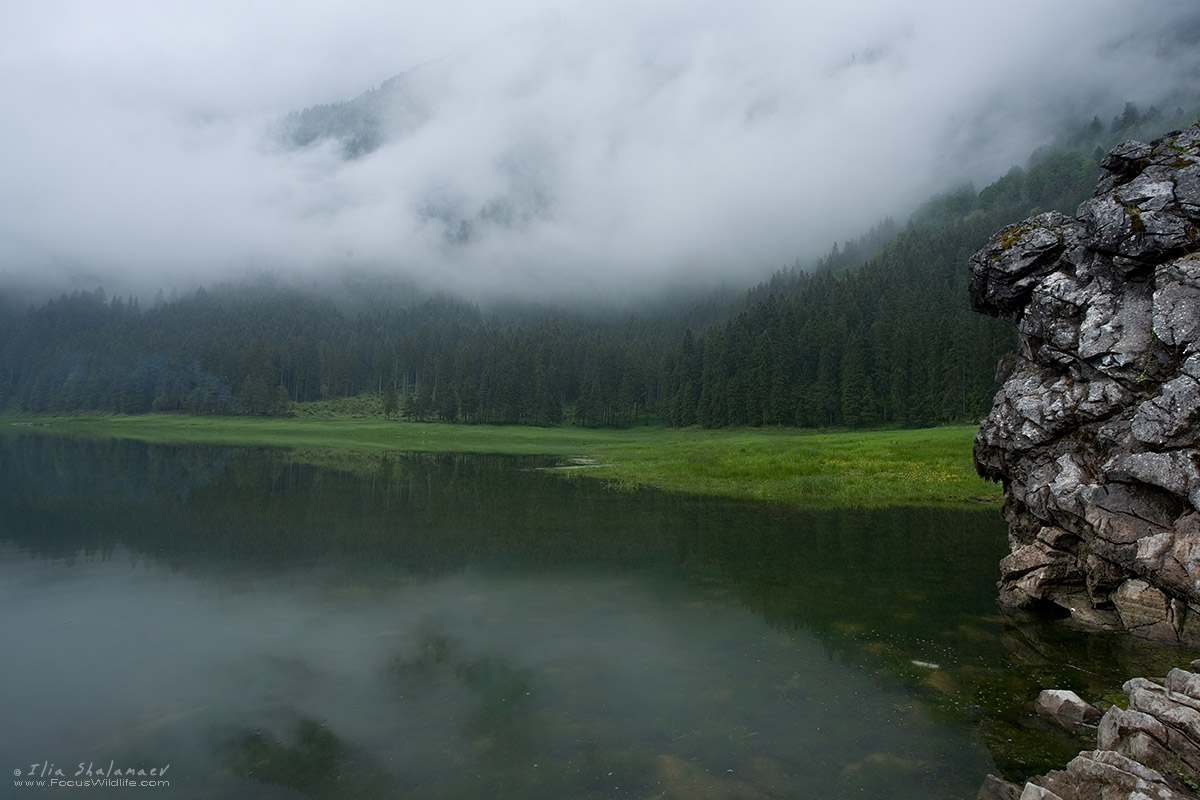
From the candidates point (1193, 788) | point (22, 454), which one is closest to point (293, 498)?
point (1193, 788)

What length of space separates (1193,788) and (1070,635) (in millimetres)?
10794

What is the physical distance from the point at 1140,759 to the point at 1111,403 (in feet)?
41.7

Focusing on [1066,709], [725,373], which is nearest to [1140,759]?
[1066,709]

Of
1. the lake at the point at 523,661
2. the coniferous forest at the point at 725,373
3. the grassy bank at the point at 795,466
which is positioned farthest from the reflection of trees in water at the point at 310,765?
the coniferous forest at the point at 725,373

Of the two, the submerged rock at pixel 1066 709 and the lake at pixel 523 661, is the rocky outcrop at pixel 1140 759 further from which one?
the submerged rock at pixel 1066 709

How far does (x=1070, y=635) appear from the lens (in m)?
18.5

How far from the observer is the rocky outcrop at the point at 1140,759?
29.6ft

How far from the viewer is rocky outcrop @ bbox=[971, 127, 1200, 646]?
16.8m

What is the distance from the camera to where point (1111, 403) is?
19.1 meters

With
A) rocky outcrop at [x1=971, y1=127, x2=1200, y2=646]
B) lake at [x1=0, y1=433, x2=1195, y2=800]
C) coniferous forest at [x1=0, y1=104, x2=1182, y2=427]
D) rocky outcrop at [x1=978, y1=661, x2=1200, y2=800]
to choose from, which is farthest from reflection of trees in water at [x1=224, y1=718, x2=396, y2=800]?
coniferous forest at [x1=0, y1=104, x2=1182, y2=427]

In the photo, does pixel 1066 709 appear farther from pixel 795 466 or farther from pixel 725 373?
pixel 725 373

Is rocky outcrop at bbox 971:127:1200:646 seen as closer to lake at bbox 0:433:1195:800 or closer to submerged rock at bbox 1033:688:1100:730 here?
lake at bbox 0:433:1195:800

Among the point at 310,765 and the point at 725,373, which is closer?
the point at 310,765

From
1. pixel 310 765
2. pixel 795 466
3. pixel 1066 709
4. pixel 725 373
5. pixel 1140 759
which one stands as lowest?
pixel 310 765
